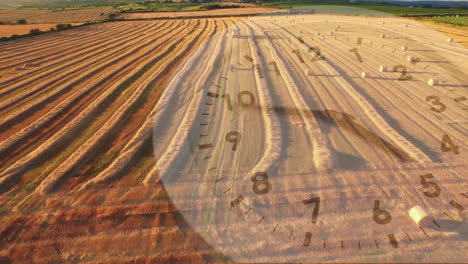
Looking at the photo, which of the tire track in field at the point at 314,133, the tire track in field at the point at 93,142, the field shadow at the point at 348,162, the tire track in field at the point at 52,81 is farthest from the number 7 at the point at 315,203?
the tire track in field at the point at 52,81

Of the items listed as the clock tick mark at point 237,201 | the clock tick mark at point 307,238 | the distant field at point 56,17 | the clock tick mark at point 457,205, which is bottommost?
the clock tick mark at point 307,238

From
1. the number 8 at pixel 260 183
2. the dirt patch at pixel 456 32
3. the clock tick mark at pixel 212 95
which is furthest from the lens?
the dirt patch at pixel 456 32

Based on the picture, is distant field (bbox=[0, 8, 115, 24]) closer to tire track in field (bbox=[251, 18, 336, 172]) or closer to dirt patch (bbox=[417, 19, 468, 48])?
tire track in field (bbox=[251, 18, 336, 172])

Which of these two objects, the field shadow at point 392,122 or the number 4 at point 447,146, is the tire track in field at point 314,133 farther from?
the number 4 at point 447,146

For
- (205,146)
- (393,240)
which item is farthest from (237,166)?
(393,240)

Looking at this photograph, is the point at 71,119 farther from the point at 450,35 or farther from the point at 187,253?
the point at 450,35

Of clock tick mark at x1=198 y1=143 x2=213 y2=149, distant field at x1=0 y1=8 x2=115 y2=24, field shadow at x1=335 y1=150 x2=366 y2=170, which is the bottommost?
field shadow at x1=335 y1=150 x2=366 y2=170

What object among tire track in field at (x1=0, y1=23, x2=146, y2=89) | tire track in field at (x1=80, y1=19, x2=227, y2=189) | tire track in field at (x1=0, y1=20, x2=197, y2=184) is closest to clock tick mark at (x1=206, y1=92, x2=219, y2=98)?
tire track in field at (x1=80, y1=19, x2=227, y2=189)
